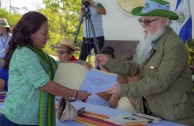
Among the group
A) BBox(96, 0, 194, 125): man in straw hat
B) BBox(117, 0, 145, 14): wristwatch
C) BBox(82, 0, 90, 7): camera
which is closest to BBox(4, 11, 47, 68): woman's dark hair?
BBox(96, 0, 194, 125): man in straw hat

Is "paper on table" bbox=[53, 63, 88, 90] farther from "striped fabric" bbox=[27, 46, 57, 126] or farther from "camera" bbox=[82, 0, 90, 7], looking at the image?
"camera" bbox=[82, 0, 90, 7]

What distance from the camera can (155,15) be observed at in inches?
95.5

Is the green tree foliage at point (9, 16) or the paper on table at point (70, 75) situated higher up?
the green tree foliage at point (9, 16)

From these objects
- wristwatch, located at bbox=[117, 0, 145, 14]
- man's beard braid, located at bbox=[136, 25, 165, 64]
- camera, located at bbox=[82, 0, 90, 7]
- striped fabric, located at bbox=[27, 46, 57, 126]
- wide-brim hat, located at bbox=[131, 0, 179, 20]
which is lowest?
striped fabric, located at bbox=[27, 46, 57, 126]

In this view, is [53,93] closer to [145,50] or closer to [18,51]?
[18,51]

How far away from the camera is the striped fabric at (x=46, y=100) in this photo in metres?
2.01

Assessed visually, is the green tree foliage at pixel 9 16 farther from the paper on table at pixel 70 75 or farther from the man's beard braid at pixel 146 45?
the paper on table at pixel 70 75

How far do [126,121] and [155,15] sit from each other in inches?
33.2

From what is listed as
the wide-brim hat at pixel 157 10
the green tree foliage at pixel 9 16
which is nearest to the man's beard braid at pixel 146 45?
the wide-brim hat at pixel 157 10

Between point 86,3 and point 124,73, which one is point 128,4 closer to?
point 86,3

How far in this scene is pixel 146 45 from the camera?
2598mm

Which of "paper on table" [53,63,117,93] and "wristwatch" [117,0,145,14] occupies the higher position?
"wristwatch" [117,0,145,14]

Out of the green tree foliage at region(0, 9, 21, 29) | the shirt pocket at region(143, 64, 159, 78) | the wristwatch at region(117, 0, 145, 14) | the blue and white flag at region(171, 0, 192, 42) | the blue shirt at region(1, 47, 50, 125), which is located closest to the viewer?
the blue shirt at region(1, 47, 50, 125)

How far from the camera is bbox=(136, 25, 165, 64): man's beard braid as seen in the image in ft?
8.14
